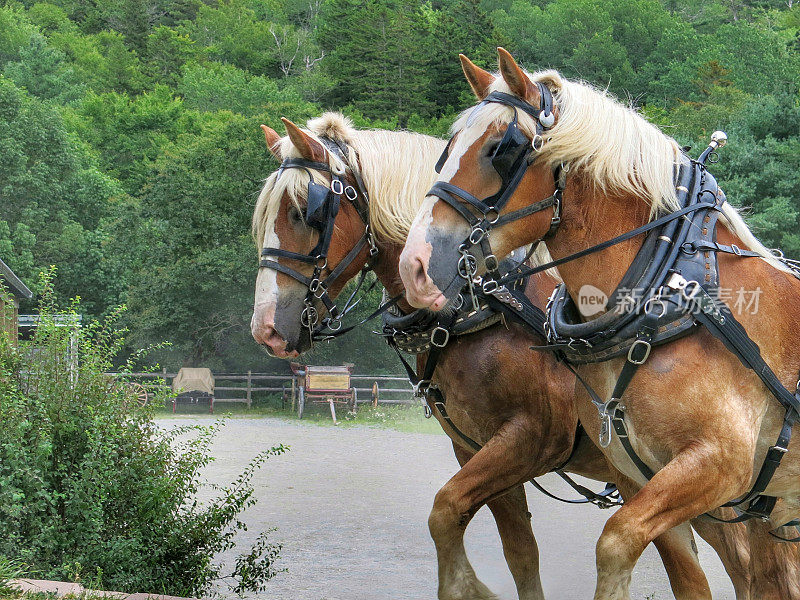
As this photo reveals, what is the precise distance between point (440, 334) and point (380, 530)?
4.82m

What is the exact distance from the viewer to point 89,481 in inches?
167

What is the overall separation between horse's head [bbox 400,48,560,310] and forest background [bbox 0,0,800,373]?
18870 mm

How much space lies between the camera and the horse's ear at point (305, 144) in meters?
4.02

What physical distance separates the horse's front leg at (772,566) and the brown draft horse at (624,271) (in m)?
0.95

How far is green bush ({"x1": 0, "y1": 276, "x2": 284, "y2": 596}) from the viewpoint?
13.5 feet

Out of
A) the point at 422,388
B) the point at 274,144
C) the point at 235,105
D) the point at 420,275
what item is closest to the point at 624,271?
the point at 420,275

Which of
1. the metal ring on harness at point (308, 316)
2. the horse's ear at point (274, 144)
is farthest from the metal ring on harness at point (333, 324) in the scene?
the horse's ear at point (274, 144)

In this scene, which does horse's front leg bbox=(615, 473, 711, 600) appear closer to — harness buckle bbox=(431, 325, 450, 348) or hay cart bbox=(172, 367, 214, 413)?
harness buckle bbox=(431, 325, 450, 348)

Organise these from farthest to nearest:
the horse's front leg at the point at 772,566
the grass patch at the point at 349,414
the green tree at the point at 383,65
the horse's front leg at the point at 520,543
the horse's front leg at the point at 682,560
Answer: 1. the green tree at the point at 383,65
2. the grass patch at the point at 349,414
3. the horse's front leg at the point at 520,543
4. the horse's front leg at the point at 772,566
5. the horse's front leg at the point at 682,560

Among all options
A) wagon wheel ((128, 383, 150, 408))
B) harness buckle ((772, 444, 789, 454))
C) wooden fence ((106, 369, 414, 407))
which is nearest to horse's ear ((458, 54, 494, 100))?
harness buckle ((772, 444, 789, 454))

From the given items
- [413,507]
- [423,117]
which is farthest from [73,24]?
[413,507]

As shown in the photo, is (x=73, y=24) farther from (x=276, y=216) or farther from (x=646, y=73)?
(x=276, y=216)

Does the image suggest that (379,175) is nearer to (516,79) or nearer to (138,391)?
(516,79)

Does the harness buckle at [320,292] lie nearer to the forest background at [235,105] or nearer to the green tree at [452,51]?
the forest background at [235,105]
